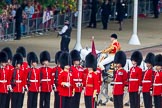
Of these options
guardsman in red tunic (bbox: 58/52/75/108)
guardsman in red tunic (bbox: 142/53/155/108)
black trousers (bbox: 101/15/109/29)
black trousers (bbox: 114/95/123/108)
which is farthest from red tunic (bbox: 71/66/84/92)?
black trousers (bbox: 101/15/109/29)

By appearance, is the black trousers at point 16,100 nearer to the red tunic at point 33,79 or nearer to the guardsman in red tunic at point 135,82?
the red tunic at point 33,79

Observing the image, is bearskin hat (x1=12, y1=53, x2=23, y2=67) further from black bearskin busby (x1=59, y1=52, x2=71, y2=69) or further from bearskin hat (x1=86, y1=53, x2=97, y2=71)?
bearskin hat (x1=86, y1=53, x2=97, y2=71)

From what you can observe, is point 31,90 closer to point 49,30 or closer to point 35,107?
point 35,107

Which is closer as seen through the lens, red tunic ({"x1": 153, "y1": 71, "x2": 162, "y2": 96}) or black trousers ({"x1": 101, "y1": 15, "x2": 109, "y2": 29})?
red tunic ({"x1": 153, "y1": 71, "x2": 162, "y2": 96})

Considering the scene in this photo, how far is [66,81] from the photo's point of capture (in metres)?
25.0

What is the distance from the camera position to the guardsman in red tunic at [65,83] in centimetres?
2491

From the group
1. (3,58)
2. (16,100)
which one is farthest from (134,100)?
(3,58)

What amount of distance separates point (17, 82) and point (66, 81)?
1.31m

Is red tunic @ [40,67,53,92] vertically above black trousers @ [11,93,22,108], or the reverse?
red tunic @ [40,67,53,92]

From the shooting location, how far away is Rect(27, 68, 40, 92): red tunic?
2564 cm

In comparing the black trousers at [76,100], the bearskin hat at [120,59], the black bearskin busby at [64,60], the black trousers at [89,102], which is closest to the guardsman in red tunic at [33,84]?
the black bearskin busby at [64,60]

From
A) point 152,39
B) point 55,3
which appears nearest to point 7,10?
point 55,3

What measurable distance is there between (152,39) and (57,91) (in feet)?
63.3

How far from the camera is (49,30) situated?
145ft
